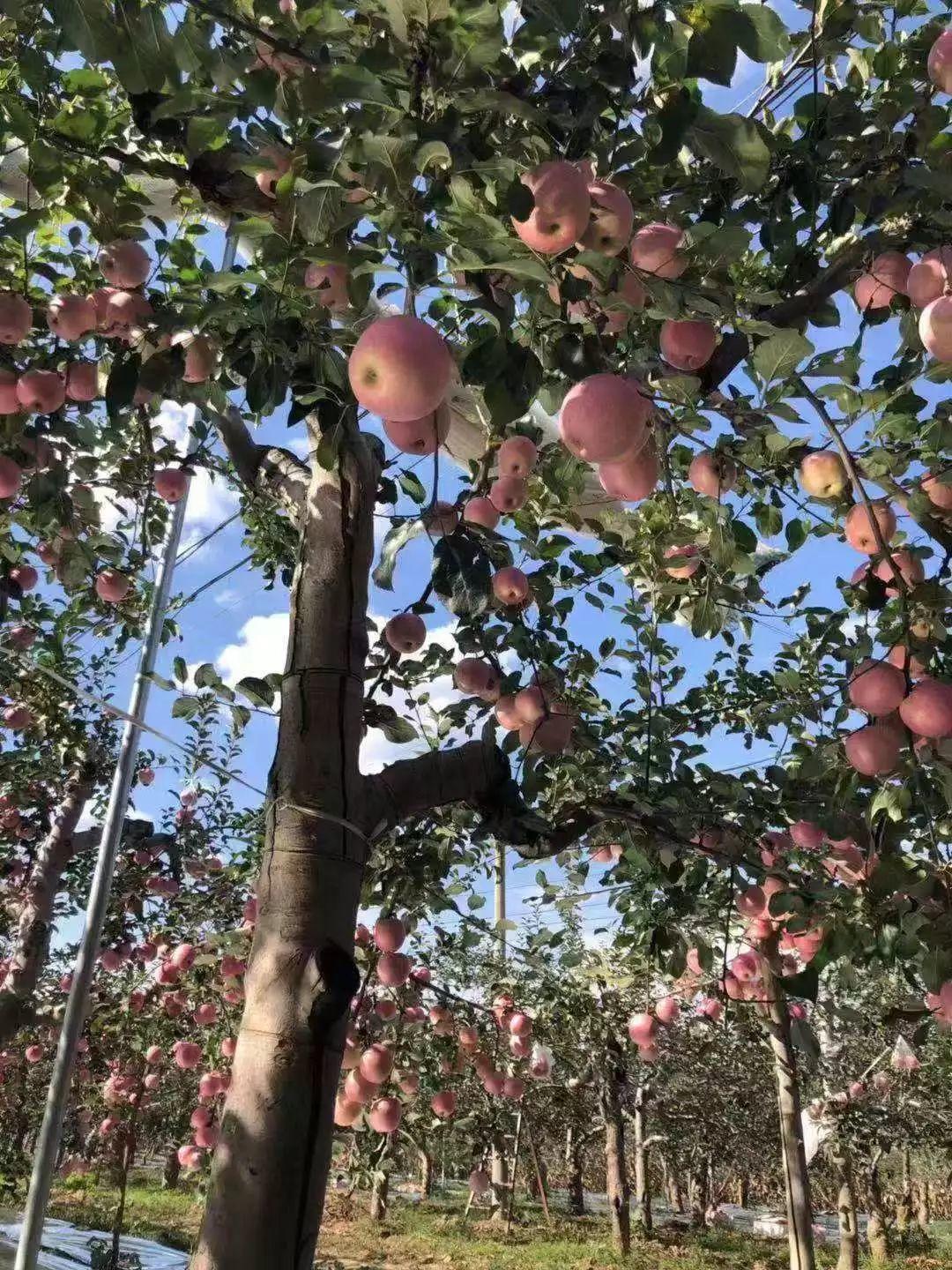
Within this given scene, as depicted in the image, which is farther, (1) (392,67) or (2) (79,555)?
(2) (79,555)

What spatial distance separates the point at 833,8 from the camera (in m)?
1.29

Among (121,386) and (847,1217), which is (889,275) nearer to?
(121,386)

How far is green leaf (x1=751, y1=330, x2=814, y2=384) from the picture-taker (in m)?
0.98

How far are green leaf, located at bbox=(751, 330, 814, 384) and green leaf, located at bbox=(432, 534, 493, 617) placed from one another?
413 millimetres

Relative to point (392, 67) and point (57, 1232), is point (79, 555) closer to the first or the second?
point (392, 67)

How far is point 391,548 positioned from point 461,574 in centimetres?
26

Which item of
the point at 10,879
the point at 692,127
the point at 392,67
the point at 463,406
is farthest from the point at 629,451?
the point at 10,879

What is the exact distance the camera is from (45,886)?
15.9 feet

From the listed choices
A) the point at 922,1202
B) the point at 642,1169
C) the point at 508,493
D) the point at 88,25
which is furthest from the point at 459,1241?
the point at 922,1202

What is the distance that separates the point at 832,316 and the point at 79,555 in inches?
65.4

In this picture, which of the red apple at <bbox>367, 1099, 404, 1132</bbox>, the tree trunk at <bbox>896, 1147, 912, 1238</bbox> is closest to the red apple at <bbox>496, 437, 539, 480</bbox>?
the red apple at <bbox>367, 1099, 404, 1132</bbox>

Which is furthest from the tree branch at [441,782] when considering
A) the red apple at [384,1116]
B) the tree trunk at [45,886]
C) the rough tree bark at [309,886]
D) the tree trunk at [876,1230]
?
the tree trunk at [876,1230]

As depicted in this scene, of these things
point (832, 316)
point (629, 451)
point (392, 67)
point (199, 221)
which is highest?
point (199, 221)

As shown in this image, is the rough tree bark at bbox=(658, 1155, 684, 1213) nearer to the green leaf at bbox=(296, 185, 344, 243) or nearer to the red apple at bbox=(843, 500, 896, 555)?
the red apple at bbox=(843, 500, 896, 555)
